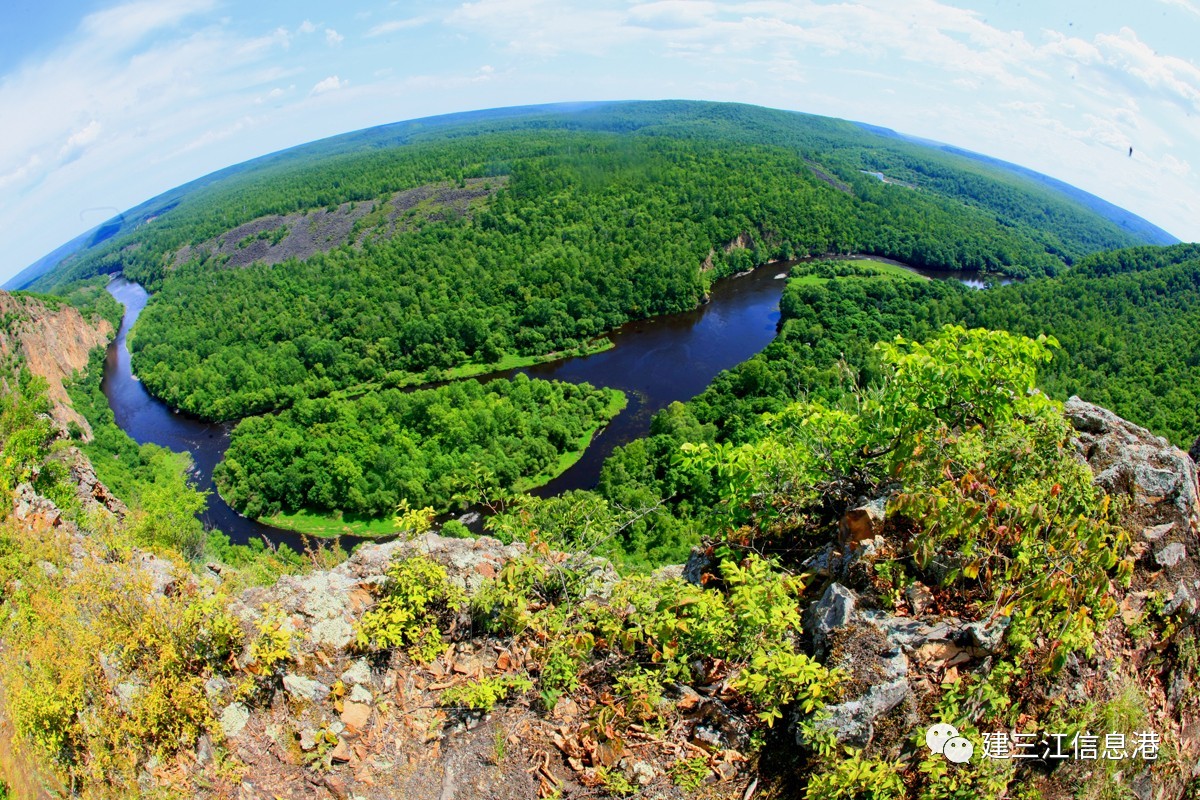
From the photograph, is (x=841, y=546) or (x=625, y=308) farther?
(x=625, y=308)

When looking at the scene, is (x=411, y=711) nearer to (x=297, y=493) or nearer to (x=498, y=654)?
(x=498, y=654)

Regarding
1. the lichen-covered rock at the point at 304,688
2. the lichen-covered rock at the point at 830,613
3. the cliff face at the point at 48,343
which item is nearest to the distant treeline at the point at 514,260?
the cliff face at the point at 48,343

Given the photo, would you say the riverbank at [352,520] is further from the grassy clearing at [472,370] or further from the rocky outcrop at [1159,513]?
the rocky outcrop at [1159,513]

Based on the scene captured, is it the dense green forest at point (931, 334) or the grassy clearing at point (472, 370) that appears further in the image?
the grassy clearing at point (472, 370)

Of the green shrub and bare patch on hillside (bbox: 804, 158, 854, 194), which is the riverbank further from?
bare patch on hillside (bbox: 804, 158, 854, 194)

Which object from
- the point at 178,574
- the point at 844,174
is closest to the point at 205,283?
the point at 178,574

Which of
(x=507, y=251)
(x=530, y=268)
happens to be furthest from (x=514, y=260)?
(x=530, y=268)

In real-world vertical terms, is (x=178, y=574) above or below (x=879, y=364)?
below
